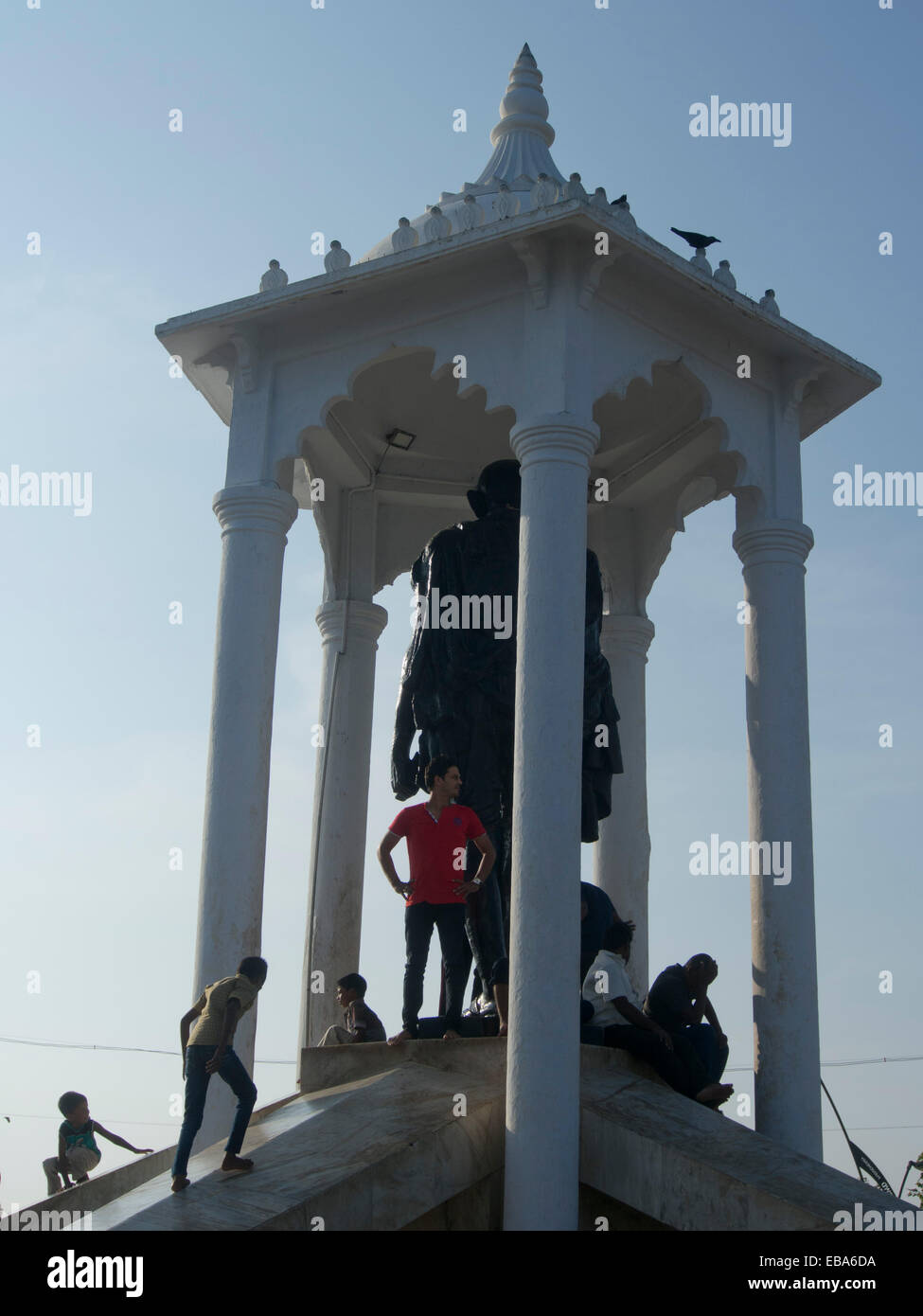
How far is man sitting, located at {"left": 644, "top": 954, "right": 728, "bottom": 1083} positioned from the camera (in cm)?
1180

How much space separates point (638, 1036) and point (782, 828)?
2117mm

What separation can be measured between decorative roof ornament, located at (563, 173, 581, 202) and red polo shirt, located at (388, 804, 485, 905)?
175 inches

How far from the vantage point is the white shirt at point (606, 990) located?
1172 cm

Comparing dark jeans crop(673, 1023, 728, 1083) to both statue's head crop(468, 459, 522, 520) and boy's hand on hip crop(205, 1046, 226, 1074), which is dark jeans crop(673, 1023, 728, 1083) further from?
statue's head crop(468, 459, 522, 520)

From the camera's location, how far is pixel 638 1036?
37.4 ft

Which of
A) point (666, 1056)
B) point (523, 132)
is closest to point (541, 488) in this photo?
point (666, 1056)

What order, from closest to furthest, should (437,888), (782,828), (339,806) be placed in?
(437,888), (782,828), (339,806)

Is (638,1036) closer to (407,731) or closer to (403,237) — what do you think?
(407,731)

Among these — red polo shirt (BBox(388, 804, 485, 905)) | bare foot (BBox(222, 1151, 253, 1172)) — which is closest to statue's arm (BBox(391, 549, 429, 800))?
red polo shirt (BBox(388, 804, 485, 905))

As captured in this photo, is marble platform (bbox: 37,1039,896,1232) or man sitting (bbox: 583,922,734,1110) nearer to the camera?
marble platform (bbox: 37,1039,896,1232)

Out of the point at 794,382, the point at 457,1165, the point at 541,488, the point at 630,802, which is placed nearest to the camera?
the point at 457,1165

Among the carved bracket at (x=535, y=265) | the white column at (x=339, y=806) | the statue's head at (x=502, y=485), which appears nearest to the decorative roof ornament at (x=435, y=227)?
the carved bracket at (x=535, y=265)

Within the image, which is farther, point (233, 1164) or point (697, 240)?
point (697, 240)
